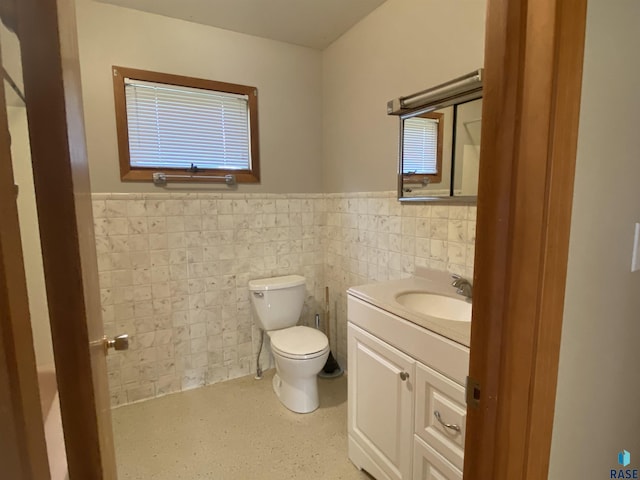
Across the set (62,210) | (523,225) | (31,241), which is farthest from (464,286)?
(31,241)

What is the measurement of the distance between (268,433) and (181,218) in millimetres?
1478

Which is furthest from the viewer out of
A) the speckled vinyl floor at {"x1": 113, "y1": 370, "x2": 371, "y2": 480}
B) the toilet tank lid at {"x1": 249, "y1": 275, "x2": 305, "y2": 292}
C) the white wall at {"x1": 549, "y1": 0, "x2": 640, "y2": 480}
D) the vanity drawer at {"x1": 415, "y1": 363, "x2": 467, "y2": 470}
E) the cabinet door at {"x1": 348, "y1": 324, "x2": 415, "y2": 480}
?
the toilet tank lid at {"x1": 249, "y1": 275, "x2": 305, "y2": 292}

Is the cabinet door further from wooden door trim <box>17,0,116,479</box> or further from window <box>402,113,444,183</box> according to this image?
wooden door trim <box>17,0,116,479</box>

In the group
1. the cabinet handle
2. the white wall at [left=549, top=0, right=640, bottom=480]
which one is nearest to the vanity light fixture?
the white wall at [left=549, top=0, right=640, bottom=480]

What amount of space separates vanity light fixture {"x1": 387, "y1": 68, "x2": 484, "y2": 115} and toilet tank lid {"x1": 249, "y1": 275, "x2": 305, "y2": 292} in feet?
4.34

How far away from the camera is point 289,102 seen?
8.47 feet

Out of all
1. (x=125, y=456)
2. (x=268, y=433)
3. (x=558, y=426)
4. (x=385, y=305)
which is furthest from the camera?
(x=268, y=433)

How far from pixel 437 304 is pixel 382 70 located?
1434mm

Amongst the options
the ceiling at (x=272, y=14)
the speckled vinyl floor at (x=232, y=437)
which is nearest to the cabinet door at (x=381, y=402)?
the speckled vinyl floor at (x=232, y=437)

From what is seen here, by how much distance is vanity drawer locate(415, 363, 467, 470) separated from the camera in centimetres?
113

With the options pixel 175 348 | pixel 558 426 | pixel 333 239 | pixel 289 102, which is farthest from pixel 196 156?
pixel 558 426

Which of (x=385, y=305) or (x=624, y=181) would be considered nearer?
(x=624, y=181)

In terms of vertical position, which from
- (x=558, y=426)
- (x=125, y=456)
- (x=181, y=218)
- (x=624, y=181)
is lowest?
(x=125, y=456)

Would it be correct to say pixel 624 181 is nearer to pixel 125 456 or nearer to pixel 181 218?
pixel 181 218
